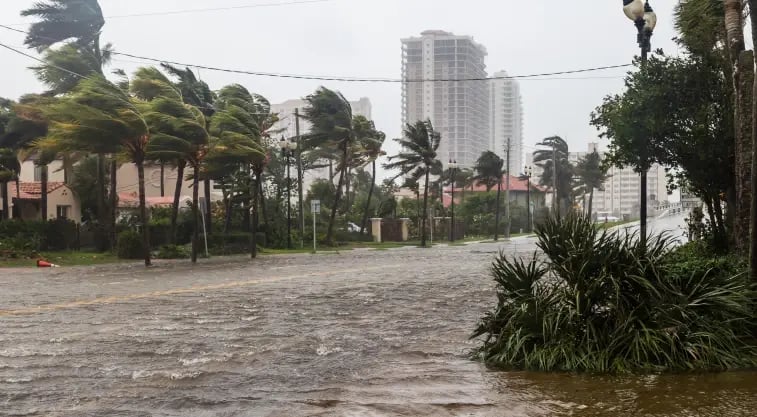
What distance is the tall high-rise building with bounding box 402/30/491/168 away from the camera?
6988 centimetres

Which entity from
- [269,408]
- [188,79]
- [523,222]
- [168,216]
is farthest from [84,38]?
[523,222]

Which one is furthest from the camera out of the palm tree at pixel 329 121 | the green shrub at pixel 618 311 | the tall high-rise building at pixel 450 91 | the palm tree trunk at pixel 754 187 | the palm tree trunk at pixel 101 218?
the tall high-rise building at pixel 450 91

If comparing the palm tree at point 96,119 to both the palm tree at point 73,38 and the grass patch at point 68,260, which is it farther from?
the palm tree at point 73,38

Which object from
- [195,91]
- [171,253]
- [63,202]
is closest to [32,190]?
[63,202]

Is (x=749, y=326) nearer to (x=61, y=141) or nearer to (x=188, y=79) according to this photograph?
(x=61, y=141)

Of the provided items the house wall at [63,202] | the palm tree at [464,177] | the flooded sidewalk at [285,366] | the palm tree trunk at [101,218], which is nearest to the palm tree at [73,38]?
the palm tree trunk at [101,218]

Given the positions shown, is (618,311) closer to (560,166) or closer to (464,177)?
(464,177)

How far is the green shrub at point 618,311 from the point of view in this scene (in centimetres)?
699

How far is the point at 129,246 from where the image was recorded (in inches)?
1189

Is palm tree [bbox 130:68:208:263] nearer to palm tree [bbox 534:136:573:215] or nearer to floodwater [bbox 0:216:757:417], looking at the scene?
floodwater [bbox 0:216:757:417]

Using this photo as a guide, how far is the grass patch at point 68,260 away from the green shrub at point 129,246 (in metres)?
0.41

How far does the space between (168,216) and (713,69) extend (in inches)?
1232

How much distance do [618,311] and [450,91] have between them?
249 ft

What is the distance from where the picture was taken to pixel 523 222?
82.1m
